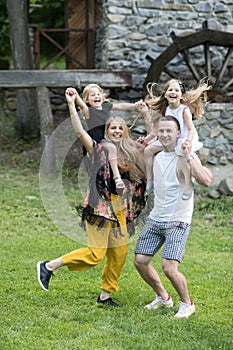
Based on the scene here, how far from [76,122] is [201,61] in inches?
272

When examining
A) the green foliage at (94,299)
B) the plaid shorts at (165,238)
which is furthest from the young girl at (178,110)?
the green foliage at (94,299)

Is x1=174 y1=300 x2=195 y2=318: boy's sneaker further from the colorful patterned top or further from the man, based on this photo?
the colorful patterned top

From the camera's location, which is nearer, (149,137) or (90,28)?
(149,137)

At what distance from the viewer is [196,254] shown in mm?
6312

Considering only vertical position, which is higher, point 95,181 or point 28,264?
point 95,181

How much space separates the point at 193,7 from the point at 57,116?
3558 mm

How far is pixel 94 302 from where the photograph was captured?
4.64 m

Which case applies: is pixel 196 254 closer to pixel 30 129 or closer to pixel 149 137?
pixel 149 137

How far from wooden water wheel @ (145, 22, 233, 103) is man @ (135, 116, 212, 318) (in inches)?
201

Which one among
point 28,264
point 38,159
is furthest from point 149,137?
point 38,159

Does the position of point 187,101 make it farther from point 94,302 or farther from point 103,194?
point 94,302

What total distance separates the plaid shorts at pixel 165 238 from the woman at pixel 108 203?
198 mm

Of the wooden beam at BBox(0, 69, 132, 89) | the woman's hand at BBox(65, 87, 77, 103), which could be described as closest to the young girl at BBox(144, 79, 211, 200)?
the woman's hand at BBox(65, 87, 77, 103)

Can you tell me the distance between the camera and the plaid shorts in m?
4.16
